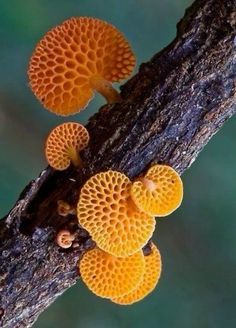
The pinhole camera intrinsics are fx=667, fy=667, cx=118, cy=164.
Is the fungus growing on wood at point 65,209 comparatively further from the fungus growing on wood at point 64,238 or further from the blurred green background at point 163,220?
the blurred green background at point 163,220

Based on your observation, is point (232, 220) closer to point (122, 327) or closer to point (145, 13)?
point (122, 327)

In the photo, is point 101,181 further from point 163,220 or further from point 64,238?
point 163,220

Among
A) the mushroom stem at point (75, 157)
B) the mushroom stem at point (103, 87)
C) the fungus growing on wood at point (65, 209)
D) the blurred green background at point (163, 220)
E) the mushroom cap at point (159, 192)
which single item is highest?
the mushroom stem at point (103, 87)

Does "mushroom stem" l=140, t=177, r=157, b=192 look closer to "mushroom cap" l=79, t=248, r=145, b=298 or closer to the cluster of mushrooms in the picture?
the cluster of mushrooms

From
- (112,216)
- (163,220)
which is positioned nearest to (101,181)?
(112,216)

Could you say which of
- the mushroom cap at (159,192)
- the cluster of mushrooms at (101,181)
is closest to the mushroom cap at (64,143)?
the cluster of mushrooms at (101,181)

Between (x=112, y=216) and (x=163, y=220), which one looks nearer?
(x=112, y=216)

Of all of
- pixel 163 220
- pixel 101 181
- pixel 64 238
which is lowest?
pixel 163 220
